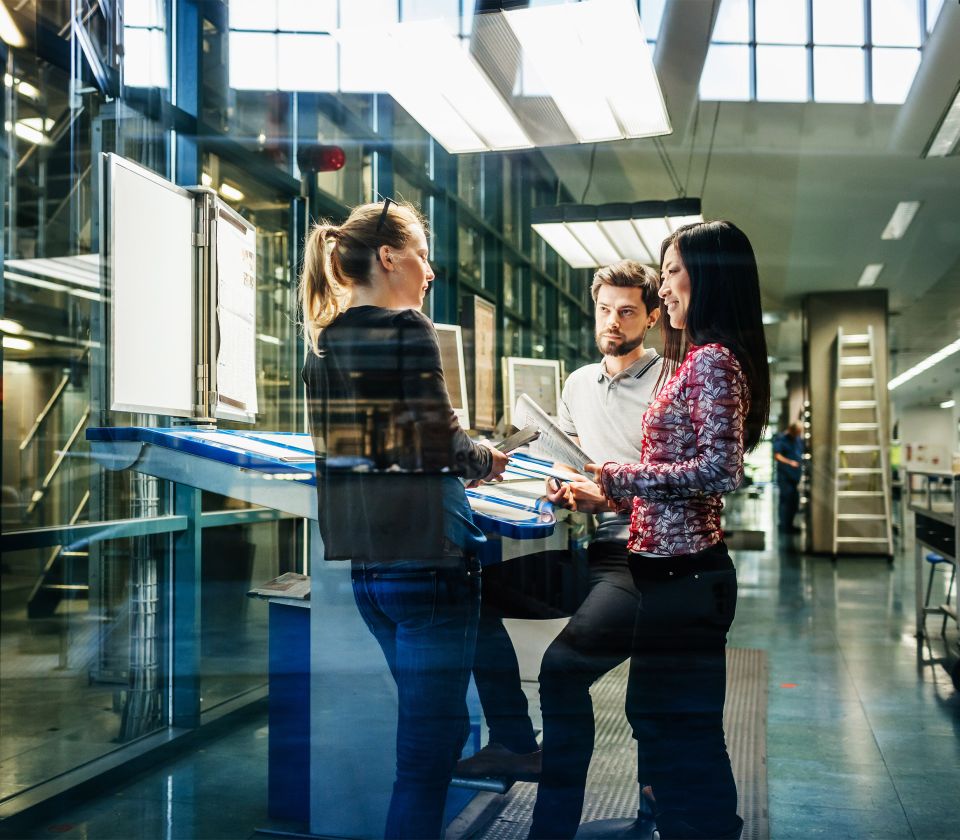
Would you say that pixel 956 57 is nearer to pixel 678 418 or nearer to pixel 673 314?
pixel 673 314

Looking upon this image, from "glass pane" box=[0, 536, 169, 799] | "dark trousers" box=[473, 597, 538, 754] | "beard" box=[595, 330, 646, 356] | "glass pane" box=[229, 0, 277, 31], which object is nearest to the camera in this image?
"beard" box=[595, 330, 646, 356]

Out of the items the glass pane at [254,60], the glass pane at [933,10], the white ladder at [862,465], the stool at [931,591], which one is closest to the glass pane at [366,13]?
the glass pane at [254,60]

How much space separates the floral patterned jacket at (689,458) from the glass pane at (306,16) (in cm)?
156

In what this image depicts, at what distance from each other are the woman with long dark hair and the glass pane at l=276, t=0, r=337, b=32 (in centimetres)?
133

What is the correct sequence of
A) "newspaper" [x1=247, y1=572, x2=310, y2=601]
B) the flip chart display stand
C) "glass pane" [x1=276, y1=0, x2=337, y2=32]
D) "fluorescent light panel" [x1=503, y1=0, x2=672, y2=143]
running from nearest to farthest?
"fluorescent light panel" [x1=503, y1=0, x2=672, y2=143] < "newspaper" [x1=247, y1=572, x2=310, y2=601] < the flip chart display stand < "glass pane" [x1=276, y1=0, x2=337, y2=32]

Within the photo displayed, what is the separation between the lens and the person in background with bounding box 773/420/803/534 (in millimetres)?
2195

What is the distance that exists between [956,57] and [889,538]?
122cm

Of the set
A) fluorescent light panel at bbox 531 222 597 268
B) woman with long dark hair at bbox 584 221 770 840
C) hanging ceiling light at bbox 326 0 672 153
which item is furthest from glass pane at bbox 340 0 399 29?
woman with long dark hair at bbox 584 221 770 840

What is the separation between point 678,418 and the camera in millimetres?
1821

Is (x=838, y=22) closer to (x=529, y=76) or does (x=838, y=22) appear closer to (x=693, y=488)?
(x=529, y=76)

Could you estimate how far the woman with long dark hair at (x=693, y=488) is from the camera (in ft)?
5.90

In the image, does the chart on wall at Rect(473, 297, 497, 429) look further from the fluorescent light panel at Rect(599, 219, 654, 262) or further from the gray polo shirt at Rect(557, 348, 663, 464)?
the fluorescent light panel at Rect(599, 219, 654, 262)

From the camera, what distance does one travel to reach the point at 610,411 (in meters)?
2.01

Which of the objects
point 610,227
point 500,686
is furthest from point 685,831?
point 610,227
